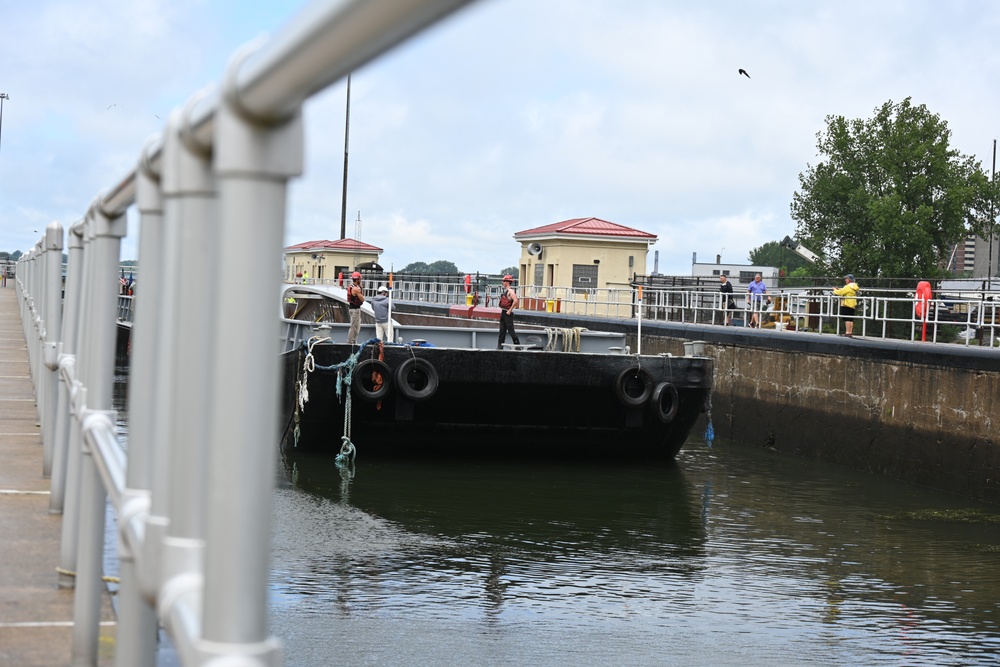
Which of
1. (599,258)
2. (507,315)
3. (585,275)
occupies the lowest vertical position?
(507,315)

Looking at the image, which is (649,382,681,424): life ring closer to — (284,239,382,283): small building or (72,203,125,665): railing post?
(72,203,125,665): railing post

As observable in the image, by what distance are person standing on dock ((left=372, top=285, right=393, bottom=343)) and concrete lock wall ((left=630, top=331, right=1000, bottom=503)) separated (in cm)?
707

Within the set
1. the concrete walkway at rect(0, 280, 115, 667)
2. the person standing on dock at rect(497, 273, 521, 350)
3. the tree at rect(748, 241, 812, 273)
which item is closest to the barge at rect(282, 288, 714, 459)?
the person standing on dock at rect(497, 273, 521, 350)

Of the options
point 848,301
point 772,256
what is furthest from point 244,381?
point 772,256

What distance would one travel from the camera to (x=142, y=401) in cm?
271

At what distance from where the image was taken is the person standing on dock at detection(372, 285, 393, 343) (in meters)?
19.7

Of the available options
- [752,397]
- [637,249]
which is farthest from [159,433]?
[637,249]

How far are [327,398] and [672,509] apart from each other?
17.8 feet

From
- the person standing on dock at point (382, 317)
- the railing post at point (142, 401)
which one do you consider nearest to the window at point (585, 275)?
the person standing on dock at point (382, 317)

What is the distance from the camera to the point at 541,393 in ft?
61.9

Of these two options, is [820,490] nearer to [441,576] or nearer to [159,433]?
[441,576]

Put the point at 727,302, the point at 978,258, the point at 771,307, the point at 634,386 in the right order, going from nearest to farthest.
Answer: the point at 634,386 → the point at 727,302 → the point at 771,307 → the point at 978,258

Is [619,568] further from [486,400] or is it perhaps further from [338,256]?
[338,256]

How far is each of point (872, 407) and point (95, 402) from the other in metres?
17.5
